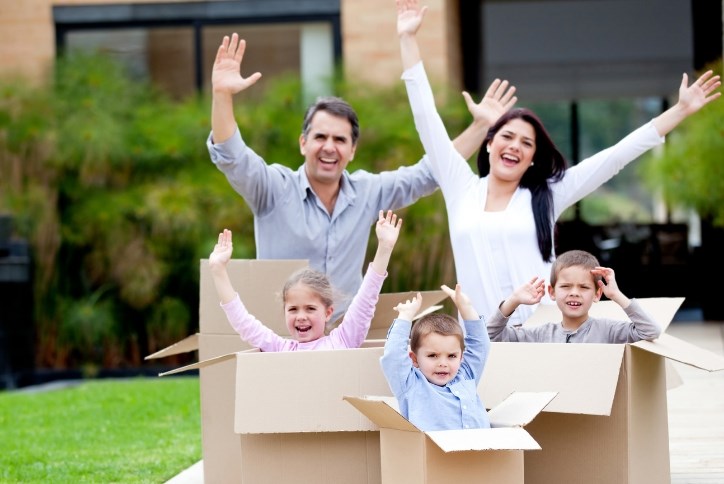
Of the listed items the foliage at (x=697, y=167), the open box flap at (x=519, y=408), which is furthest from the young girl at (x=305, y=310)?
the foliage at (x=697, y=167)

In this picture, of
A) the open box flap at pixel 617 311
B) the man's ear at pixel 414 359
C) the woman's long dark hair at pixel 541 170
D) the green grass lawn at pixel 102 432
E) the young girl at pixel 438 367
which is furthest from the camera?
the green grass lawn at pixel 102 432

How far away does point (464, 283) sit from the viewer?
3.89 m

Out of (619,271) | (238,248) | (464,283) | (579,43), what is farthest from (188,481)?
(579,43)

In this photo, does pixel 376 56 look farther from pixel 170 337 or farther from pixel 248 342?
pixel 248 342

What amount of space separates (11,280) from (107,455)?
3381mm

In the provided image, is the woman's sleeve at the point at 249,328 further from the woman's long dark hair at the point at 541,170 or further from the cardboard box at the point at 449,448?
the woman's long dark hair at the point at 541,170

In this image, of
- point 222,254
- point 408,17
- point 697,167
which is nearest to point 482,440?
point 222,254

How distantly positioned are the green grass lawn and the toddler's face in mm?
1315

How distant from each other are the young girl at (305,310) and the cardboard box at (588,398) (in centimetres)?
39

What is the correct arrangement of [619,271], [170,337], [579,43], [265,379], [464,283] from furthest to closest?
[579,43] → [619,271] → [170,337] → [464,283] → [265,379]

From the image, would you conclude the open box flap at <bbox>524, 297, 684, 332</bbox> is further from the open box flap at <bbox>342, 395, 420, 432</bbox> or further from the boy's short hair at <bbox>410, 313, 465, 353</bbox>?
the open box flap at <bbox>342, 395, 420, 432</bbox>

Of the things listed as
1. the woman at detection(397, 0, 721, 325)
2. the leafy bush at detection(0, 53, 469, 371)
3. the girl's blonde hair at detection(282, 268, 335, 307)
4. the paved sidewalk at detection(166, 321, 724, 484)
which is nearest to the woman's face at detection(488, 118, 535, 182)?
the woman at detection(397, 0, 721, 325)

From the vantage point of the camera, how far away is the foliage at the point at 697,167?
873 cm

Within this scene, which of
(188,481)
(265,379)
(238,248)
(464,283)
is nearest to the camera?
(265,379)
